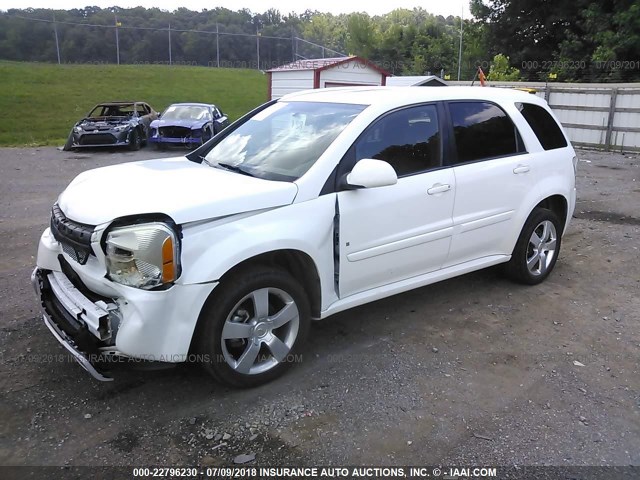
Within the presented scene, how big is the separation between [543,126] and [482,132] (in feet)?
2.96

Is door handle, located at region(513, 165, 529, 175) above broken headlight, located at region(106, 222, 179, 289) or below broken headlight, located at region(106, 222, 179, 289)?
above

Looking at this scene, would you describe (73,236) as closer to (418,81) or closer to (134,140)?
(134,140)

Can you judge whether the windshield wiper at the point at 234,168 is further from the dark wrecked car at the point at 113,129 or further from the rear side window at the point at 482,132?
the dark wrecked car at the point at 113,129

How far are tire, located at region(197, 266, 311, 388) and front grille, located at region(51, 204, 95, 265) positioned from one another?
0.74 meters

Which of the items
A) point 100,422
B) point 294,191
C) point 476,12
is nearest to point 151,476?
point 100,422

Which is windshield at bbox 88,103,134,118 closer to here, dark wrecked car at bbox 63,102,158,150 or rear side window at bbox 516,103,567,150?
dark wrecked car at bbox 63,102,158,150

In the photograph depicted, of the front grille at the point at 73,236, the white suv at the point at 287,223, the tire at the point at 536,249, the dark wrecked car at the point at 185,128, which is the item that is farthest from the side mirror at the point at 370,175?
the dark wrecked car at the point at 185,128

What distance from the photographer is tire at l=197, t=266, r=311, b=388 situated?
9.98 ft

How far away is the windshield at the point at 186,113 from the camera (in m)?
16.1

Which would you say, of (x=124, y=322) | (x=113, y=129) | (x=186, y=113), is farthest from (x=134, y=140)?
(x=124, y=322)

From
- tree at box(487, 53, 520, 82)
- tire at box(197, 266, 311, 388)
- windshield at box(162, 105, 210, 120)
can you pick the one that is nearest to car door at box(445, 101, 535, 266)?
tire at box(197, 266, 311, 388)

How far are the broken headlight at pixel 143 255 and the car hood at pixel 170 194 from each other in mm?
101

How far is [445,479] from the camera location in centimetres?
261

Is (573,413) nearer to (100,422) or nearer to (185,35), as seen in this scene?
(100,422)
